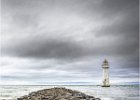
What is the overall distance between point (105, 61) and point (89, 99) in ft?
133

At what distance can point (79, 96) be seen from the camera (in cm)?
2261

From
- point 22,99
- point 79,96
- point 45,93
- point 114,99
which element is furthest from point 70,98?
point 114,99

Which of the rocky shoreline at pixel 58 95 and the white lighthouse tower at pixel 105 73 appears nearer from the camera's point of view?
the rocky shoreline at pixel 58 95

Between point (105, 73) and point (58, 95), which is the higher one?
point (105, 73)

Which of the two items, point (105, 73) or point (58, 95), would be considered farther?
point (105, 73)

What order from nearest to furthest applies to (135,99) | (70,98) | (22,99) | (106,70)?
(70,98)
(22,99)
(135,99)
(106,70)

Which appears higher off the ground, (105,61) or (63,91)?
(105,61)

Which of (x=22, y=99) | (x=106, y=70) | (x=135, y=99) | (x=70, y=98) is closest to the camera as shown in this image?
(x=70, y=98)

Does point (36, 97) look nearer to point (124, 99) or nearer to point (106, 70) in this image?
point (124, 99)

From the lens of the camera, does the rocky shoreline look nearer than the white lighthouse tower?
Yes

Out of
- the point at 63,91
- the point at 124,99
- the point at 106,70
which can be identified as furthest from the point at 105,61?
the point at 63,91

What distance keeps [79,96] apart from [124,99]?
8713 millimetres

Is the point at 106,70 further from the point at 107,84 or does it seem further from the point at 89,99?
the point at 89,99

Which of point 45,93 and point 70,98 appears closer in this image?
point 70,98
